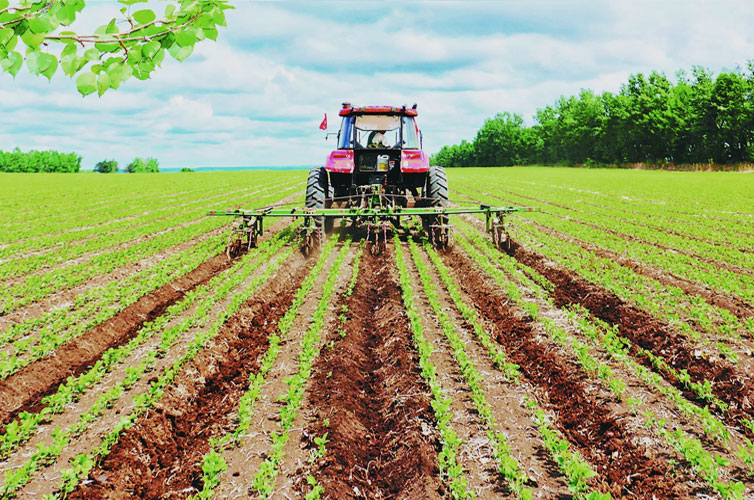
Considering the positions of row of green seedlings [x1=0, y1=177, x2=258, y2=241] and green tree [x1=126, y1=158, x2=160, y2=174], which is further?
green tree [x1=126, y1=158, x2=160, y2=174]

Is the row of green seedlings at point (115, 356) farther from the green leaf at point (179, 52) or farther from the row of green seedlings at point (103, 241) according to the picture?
the row of green seedlings at point (103, 241)

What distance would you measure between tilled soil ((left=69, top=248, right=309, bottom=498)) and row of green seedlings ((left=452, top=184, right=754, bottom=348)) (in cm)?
490

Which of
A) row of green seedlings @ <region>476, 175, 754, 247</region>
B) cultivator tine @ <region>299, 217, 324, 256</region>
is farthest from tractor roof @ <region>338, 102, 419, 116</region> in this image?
row of green seedlings @ <region>476, 175, 754, 247</region>

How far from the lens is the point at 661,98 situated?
56656 mm

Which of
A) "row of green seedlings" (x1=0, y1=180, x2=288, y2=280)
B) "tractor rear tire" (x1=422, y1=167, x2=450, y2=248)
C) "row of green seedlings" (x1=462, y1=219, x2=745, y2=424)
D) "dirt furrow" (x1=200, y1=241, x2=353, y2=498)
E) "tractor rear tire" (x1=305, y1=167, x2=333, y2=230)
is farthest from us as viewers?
"tractor rear tire" (x1=305, y1=167, x2=333, y2=230)

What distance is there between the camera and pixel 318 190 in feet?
34.6

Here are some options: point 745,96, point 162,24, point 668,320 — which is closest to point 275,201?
point 668,320

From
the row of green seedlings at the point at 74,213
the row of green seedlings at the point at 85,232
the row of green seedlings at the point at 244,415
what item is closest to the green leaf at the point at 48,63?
the row of green seedlings at the point at 244,415

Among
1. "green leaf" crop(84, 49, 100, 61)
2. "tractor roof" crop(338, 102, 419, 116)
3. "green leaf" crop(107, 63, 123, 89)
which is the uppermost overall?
"tractor roof" crop(338, 102, 419, 116)

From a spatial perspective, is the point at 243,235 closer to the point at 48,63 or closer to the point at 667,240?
the point at 48,63

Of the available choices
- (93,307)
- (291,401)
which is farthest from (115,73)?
(93,307)

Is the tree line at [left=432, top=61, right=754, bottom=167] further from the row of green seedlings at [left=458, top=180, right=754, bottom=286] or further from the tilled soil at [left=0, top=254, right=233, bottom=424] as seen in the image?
the tilled soil at [left=0, top=254, right=233, bottom=424]

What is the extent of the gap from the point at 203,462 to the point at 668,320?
541cm

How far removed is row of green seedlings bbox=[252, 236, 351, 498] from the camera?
2.95m
